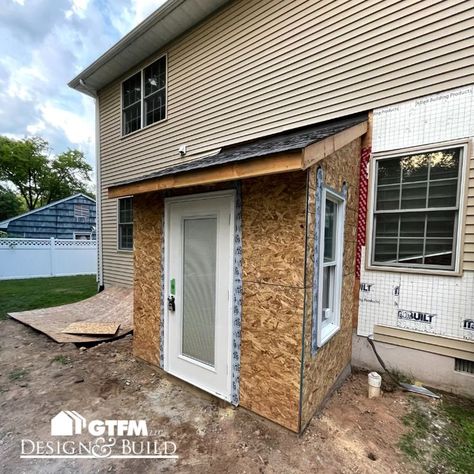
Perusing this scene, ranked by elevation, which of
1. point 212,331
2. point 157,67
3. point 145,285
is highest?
point 157,67

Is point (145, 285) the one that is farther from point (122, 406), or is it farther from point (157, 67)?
point (157, 67)

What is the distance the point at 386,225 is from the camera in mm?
3471

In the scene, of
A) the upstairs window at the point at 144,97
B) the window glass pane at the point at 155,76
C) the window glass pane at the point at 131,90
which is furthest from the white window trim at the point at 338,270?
the window glass pane at the point at 131,90

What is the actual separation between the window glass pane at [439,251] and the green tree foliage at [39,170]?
29.4 meters

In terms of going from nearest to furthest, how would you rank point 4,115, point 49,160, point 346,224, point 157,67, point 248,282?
point 248,282, point 346,224, point 157,67, point 49,160, point 4,115

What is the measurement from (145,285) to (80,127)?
36.7m

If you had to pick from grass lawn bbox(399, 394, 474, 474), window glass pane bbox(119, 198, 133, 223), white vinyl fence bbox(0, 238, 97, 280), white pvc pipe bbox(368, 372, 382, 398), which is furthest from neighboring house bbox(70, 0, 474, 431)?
white vinyl fence bbox(0, 238, 97, 280)

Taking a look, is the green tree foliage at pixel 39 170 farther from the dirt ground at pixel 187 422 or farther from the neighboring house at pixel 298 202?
the dirt ground at pixel 187 422

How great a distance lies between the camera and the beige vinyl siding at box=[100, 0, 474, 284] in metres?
3.04

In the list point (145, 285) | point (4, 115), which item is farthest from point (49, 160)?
point (145, 285)

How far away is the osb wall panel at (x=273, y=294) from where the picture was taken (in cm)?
223

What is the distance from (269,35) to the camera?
14.4 ft

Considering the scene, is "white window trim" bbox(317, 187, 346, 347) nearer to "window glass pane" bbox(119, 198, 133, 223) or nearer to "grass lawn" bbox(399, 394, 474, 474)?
"grass lawn" bbox(399, 394, 474, 474)

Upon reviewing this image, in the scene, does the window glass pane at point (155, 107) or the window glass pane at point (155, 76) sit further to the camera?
the window glass pane at point (155, 107)
